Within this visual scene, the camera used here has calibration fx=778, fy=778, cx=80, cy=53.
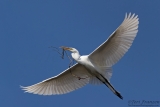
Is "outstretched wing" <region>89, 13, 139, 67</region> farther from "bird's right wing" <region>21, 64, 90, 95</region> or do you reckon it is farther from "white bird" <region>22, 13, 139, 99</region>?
"bird's right wing" <region>21, 64, 90, 95</region>

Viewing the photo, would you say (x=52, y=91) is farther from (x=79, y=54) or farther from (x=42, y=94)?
(x=79, y=54)

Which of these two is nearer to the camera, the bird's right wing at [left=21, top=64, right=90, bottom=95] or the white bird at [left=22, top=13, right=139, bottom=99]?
the white bird at [left=22, top=13, right=139, bottom=99]

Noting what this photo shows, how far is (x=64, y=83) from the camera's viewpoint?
33.0 metres

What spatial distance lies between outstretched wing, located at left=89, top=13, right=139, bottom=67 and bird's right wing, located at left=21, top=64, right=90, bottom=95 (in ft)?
3.61

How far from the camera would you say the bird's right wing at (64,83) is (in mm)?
32500

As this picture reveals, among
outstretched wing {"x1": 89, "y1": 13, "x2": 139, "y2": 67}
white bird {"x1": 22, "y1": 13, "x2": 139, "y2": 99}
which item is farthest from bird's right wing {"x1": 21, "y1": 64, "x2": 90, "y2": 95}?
outstretched wing {"x1": 89, "y1": 13, "x2": 139, "y2": 67}

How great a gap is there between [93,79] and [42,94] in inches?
88.9

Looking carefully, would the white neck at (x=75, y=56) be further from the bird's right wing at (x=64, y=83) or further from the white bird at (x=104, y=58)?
the bird's right wing at (x=64, y=83)

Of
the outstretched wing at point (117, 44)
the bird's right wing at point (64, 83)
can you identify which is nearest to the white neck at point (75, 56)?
the outstretched wing at point (117, 44)

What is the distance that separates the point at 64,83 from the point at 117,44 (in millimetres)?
3152

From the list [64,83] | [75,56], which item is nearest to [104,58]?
[75,56]

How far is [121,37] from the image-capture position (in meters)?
31.3

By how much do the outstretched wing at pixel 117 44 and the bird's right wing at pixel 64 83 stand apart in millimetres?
1100

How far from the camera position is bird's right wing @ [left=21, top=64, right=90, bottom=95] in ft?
107
